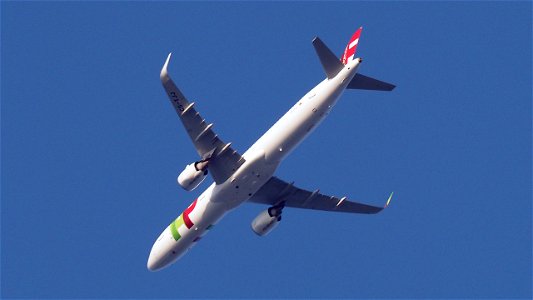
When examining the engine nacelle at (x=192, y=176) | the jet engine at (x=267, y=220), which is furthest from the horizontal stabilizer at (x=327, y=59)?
the jet engine at (x=267, y=220)

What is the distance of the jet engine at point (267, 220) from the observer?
68.9 m

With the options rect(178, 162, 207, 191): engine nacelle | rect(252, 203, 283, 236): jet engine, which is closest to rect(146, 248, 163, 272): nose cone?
rect(252, 203, 283, 236): jet engine

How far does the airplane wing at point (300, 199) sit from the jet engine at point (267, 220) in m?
0.83

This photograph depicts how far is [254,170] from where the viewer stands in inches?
2472

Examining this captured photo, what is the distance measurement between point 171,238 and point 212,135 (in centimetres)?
902

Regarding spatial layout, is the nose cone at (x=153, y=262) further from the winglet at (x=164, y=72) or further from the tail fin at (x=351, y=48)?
the tail fin at (x=351, y=48)

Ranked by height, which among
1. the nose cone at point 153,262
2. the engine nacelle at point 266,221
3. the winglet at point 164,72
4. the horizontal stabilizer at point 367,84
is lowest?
the engine nacelle at point 266,221

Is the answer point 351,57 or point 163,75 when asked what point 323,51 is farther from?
point 163,75

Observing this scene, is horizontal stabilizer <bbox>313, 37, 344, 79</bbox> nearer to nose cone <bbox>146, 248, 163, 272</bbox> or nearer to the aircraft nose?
nose cone <bbox>146, 248, 163, 272</bbox>

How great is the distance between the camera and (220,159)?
62969 millimetres

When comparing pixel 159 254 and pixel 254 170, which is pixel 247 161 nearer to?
pixel 254 170

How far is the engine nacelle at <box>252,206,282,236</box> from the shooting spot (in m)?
68.9

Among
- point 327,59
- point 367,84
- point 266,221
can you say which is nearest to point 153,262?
point 266,221

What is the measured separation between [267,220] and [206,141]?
8889mm
